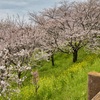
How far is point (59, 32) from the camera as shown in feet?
92.5

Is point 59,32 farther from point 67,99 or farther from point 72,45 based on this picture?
point 67,99

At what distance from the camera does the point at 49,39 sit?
29.2 meters

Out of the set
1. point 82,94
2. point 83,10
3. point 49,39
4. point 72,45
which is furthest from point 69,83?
point 83,10

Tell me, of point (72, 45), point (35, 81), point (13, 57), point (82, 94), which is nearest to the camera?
point (82, 94)

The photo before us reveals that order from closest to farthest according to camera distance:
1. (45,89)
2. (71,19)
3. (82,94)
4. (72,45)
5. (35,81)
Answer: (82,94) → (35,81) → (45,89) → (72,45) → (71,19)

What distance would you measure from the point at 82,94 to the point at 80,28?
18.7 metres

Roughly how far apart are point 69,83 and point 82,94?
2.36 m

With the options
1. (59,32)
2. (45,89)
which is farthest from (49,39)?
(45,89)

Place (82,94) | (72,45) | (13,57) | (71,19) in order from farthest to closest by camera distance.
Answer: (71,19)
(72,45)
(13,57)
(82,94)

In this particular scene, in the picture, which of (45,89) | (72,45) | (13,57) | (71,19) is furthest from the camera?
(71,19)

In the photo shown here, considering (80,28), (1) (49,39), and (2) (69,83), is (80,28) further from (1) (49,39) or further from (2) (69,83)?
(2) (69,83)

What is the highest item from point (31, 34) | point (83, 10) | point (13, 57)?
point (83, 10)

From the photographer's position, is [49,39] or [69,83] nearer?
[69,83]

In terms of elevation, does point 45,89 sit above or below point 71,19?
below
